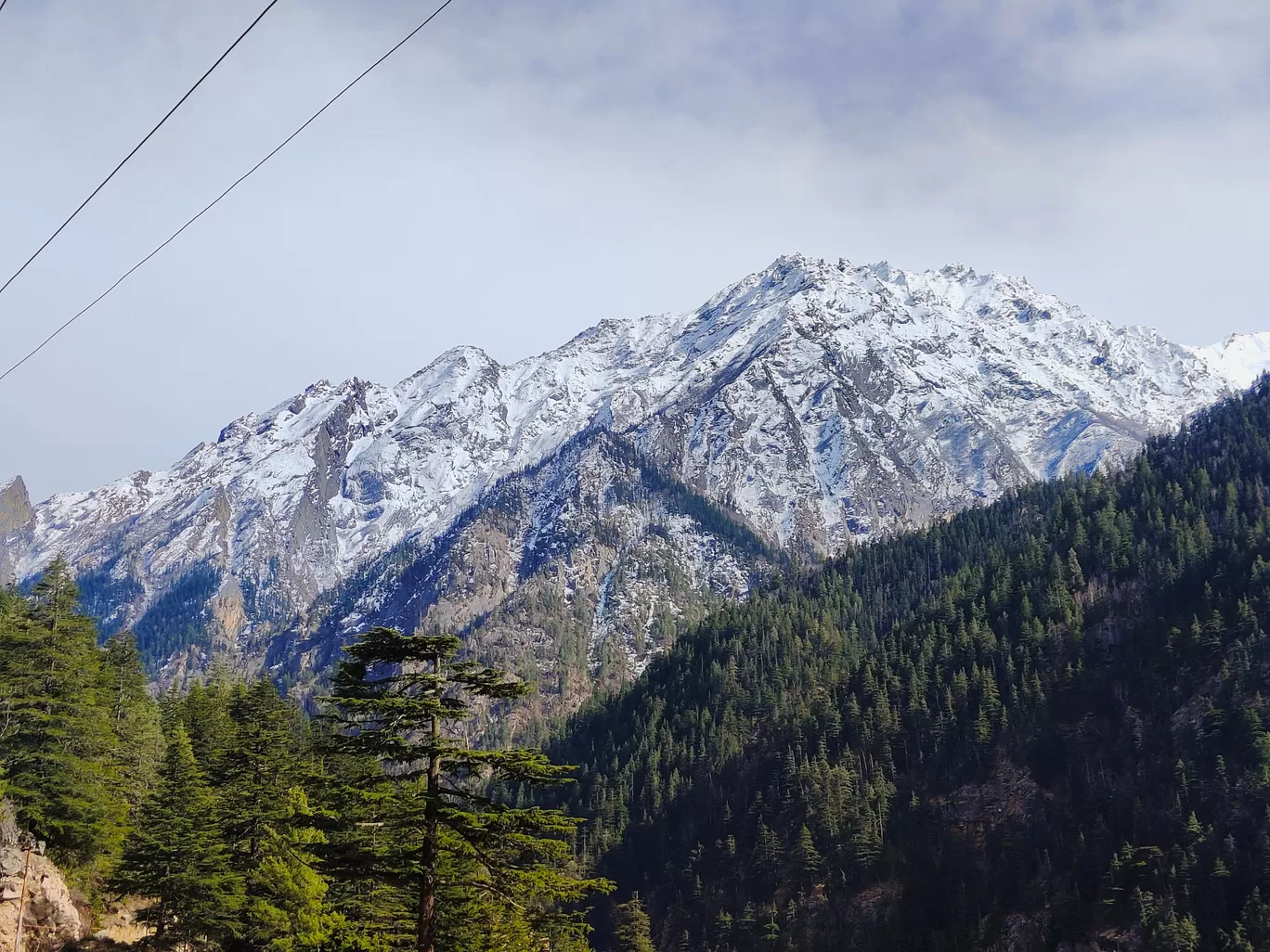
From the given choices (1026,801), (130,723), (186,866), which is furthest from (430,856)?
(1026,801)

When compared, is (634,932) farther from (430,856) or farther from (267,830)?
(430,856)

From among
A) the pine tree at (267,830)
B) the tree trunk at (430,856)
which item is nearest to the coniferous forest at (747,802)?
the tree trunk at (430,856)

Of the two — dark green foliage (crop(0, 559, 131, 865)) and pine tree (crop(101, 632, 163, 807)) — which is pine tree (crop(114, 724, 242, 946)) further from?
pine tree (crop(101, 632, 163, 807))

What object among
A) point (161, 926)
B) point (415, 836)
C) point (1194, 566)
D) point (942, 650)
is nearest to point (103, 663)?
point (161, 926)

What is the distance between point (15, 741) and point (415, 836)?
3478cm

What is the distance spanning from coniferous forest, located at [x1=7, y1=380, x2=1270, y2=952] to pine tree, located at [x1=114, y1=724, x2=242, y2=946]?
168mm

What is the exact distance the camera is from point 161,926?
48.6 metres

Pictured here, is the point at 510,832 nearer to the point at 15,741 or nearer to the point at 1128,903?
the point at 15,741

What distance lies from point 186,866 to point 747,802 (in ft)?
511

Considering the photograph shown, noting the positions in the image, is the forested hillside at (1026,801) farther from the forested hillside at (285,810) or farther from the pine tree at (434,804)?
the pine tree at (434,804)

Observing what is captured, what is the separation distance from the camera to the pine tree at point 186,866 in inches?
1826

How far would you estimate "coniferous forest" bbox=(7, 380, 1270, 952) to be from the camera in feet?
86.6

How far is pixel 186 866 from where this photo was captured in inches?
1845

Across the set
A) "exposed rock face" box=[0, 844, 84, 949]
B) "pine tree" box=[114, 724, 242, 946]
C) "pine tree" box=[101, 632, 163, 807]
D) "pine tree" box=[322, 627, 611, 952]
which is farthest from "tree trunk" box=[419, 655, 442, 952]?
"pine tree" box=[101, 632, 163, 807]
